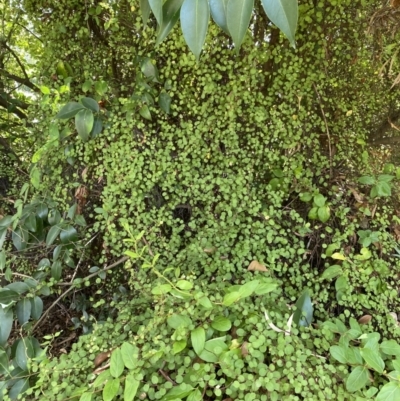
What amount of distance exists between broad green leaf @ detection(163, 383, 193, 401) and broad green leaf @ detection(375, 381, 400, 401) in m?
0.39

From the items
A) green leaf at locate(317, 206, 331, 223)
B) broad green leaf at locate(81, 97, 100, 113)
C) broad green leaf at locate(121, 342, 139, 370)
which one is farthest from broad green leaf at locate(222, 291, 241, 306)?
broad green leaf at locate(81, 97, 100, 113)

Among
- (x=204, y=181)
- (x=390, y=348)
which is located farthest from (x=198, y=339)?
(x=204, y=181)

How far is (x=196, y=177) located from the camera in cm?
127

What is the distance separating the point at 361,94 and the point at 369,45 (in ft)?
0.58

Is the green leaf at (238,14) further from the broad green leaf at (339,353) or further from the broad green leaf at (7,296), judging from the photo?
the broad green leaf at (7,296)

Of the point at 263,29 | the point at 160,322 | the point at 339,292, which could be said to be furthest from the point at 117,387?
A: the point at 263,29

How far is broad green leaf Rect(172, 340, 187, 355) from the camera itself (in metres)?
0.81

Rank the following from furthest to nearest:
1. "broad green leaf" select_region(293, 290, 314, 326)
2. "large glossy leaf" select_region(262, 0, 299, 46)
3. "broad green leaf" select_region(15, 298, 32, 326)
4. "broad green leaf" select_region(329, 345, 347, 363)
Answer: "broad green leaf" select_region(15, 298, 32, 326) < "broad green leaf" select_region(293, 290, 314, 326) < "broad green leaf" select_region(329, 345, 347, 363) < "large glossy leaf" select_region(262, 0, 299, 46)

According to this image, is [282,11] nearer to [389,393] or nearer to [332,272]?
[389,393]

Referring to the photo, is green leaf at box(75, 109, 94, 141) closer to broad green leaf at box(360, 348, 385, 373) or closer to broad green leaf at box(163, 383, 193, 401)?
broad green leaf at box(163, 383, 193, 401)

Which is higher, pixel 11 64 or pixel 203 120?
pixel 11 64

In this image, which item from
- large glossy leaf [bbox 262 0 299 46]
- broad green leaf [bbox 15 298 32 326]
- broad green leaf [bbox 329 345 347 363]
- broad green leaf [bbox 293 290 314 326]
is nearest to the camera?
large glossy leaf [bbox 262 0 299 46]

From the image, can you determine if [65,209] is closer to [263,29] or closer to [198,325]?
[198,325]

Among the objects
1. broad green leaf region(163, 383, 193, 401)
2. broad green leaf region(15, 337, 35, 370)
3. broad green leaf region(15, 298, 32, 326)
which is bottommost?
broad green leaf region(163, 383, 193, 401)
